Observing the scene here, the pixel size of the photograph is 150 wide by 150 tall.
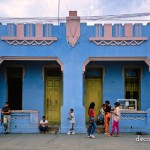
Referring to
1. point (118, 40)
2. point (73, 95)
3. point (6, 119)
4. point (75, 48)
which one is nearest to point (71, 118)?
point (73, 95)

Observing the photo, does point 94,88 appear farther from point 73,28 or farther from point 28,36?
point 28,36

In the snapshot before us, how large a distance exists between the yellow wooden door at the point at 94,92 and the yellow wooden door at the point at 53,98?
1475mm

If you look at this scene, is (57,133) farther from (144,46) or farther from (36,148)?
(144,46)

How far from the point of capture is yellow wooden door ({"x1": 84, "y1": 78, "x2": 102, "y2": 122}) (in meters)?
19.4

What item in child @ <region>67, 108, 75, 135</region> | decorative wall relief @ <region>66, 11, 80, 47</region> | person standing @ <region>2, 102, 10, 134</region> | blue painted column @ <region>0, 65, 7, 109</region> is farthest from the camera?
blue painted column @ <region>0, 65, 7, 109</region>

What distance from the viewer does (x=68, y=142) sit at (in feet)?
46.8

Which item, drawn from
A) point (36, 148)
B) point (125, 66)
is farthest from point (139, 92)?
point (36, 148)

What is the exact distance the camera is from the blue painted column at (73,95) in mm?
17219

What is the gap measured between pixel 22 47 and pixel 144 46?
5986 millimetres

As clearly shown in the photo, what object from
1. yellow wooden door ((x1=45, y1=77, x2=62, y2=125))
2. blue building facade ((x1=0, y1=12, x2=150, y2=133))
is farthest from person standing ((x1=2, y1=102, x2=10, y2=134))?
yellow wooden door ((x1=45, y1=77, x2=62, y2=125))

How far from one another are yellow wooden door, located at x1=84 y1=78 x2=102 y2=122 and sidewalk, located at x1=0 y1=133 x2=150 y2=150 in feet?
9.25

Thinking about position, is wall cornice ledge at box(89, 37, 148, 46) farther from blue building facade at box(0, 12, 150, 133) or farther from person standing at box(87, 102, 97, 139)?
person standing at box(87, 102, 97, 139)

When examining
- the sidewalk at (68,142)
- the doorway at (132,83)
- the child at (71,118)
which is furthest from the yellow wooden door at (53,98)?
the doorway at (132,83)

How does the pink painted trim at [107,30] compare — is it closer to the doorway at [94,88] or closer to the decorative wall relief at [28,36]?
the decorative wall relief at [28,36]
